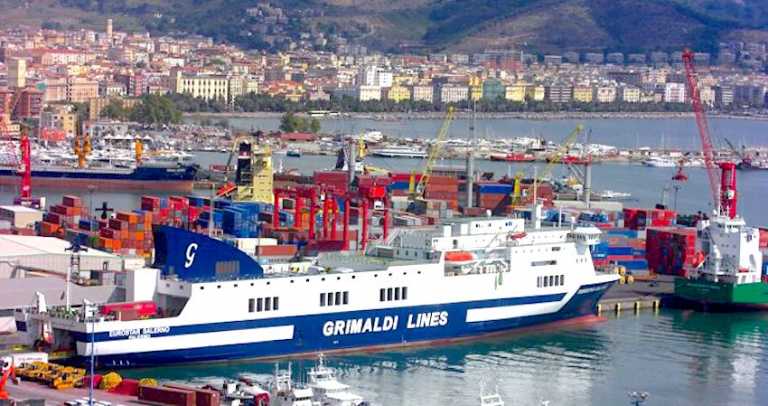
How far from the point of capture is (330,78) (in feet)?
280

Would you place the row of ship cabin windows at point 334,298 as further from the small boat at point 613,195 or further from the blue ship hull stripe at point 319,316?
the small boat at point 613,195

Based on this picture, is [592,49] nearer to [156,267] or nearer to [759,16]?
[759,16]

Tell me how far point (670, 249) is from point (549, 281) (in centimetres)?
445

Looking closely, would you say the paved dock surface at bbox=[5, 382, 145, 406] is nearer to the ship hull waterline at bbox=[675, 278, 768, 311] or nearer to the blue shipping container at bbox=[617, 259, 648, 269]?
the ship hull waterline at bbox=[675, 278, 768, 311]

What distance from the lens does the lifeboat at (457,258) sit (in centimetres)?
1984

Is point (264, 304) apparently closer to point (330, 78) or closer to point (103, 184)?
point (103, 184)

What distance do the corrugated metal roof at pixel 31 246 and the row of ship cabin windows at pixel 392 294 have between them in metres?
3.41

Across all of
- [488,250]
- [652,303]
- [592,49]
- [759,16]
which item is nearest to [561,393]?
[488,250]

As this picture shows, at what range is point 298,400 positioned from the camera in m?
14.1

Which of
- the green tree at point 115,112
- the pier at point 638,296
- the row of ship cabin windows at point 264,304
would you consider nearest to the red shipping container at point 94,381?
the row of ship cabin windows at point 264,304

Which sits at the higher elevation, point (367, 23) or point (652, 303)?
point (367, 23)

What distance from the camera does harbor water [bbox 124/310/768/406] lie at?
676 inches

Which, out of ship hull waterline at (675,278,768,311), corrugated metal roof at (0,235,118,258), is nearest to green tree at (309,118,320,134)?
ship hull waterline at (675,278,768,311)

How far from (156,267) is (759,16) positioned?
387 feet
